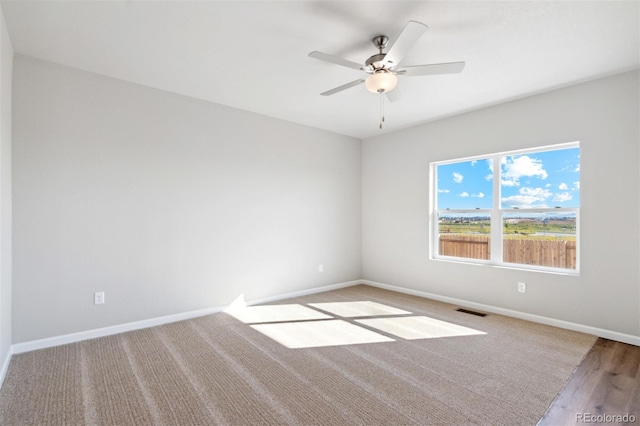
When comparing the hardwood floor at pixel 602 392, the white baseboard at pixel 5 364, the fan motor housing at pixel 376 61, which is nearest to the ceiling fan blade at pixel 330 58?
the fan motor housing at pixel 376 61

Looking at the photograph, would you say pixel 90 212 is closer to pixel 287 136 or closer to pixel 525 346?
pixel 287 136

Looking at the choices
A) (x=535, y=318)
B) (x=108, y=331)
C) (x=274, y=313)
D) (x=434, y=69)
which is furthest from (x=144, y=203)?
(x=535, y=318)

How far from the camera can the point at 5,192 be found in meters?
2.41

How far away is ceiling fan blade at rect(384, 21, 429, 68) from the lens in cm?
194

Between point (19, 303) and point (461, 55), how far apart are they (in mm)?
4458

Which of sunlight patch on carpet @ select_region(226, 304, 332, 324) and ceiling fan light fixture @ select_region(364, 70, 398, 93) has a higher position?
ceiling fan light fixture @ select_region(364, 70, 398, 93)

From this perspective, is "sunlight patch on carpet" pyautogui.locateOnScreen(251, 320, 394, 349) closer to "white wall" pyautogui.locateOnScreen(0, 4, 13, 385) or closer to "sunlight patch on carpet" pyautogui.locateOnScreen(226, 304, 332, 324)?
"sunlight patch on carpet" pyautogui.locateOnScreen(226, 304, 332, 324)

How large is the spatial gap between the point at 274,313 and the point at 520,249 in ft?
10.4

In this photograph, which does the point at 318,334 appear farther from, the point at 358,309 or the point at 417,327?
the point at 417,327

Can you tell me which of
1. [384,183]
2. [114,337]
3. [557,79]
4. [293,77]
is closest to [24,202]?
[114,337]

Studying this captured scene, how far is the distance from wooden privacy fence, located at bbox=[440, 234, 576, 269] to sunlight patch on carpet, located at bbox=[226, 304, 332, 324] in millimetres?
2134

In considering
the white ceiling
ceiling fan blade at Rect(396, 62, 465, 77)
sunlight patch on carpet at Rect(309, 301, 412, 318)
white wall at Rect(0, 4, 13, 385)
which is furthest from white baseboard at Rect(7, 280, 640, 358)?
ceiling fan blade at Rect(396, 62, 465, 77)

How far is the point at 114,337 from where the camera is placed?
3.07 metres

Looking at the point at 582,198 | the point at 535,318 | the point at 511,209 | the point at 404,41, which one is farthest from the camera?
the point at 511,209
